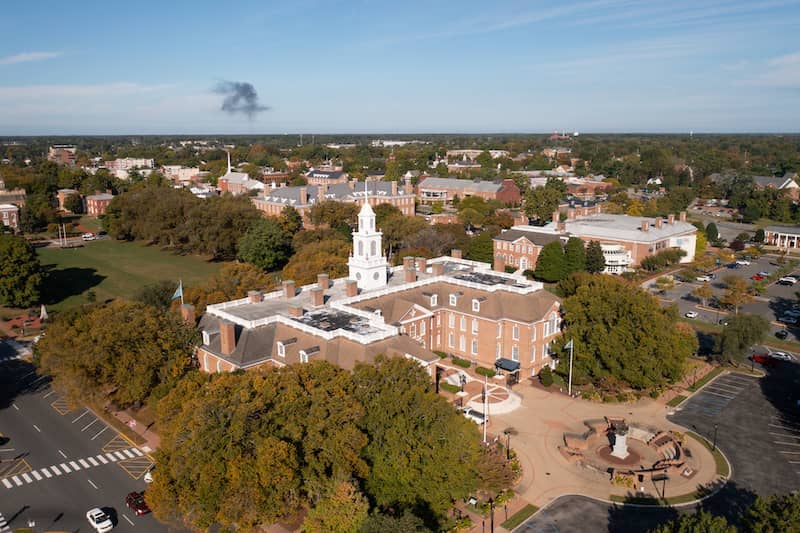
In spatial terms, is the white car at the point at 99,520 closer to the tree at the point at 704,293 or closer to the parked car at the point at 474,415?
the parked car at the point at 474,415

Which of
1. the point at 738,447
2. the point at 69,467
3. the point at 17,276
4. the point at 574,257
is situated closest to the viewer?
the point at 69,467

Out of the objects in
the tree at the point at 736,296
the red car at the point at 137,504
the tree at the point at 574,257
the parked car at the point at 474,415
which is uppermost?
the tree at the point at 574,257

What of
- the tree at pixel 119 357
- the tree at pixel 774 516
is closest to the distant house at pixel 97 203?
the tree at pixel 119 357

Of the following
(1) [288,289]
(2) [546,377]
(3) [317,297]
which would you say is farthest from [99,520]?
(2) [546,377]

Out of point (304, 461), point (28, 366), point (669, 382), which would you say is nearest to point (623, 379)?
point (669, 382)

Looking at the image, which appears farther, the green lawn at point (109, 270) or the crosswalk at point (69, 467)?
the green lawn at point (109, 270)

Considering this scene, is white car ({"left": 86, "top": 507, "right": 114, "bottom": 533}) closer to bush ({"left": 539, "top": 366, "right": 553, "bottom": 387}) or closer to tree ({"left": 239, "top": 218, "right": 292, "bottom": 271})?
bush ({"left": 539, "top": 366, "right": 553, "bottom": 387})

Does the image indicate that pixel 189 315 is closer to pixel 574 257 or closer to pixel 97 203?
pixel 574 257
